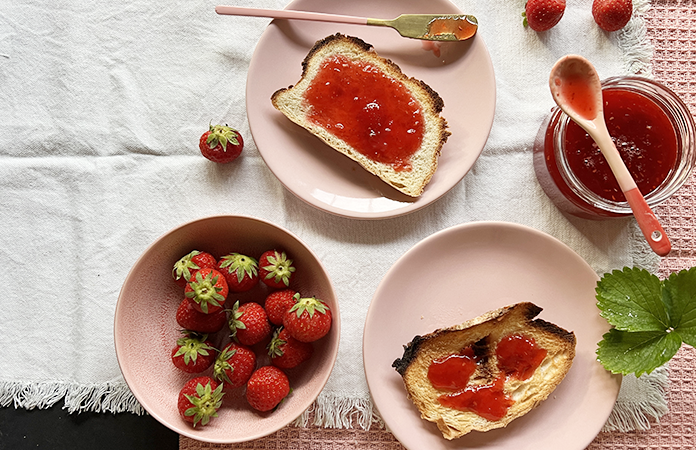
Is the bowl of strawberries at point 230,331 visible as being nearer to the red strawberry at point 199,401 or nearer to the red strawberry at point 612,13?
the red strawberry at point 199,401

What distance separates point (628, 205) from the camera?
1772mm

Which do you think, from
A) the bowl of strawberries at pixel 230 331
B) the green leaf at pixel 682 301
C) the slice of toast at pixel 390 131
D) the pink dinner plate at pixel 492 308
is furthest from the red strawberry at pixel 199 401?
the green leaf at pixel 682 301

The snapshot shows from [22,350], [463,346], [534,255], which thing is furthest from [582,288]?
[22,350]

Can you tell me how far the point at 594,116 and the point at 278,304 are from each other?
1226 mm

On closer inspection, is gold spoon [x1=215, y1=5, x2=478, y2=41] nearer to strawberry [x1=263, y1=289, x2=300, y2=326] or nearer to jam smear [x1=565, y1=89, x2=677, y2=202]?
jam smear [x1=565, y1=89, x2=677, y2=202]

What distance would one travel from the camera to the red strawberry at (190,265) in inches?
68.7

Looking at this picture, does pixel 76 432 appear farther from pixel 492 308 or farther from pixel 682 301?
pixel 682 301

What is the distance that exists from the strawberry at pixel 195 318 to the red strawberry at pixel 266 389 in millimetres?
219

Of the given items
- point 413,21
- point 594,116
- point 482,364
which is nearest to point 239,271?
→ point 482,364

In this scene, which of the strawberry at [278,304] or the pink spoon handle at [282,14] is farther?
the pink spoon handle at [282,14]

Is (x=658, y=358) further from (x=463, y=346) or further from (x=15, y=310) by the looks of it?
(x=15, y=310)

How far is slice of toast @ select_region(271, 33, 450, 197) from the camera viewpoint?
192cm

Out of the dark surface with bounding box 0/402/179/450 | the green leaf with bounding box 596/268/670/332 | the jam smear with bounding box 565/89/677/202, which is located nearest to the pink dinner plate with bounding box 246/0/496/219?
the jam smear with bounding box 565/89/677/202

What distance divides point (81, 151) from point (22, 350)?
78 centimetres
